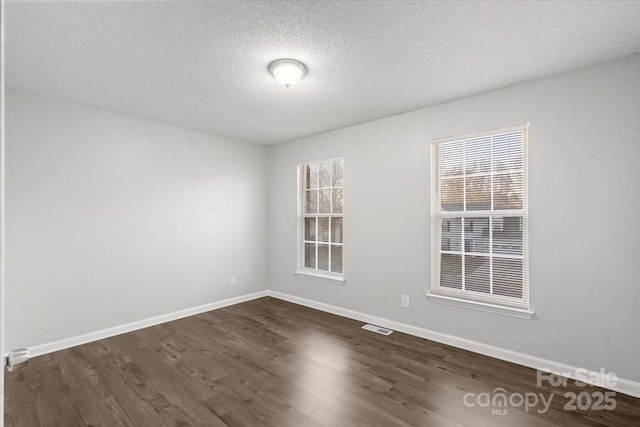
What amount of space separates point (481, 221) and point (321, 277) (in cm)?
222

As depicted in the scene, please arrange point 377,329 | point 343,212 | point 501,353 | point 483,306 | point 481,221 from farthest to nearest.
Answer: point 343,212 → point 377,329 → point 481,221 → point 483,306 → point 501,353

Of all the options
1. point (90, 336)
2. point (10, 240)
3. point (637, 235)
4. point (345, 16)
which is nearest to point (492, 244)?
point (637, 235)

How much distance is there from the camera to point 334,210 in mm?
4434

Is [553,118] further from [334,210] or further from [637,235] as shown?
[334,210]

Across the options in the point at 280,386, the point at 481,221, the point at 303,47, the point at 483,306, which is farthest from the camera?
the point at 481,221

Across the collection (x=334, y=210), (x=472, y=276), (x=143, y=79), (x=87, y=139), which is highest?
(x=143, y=79)

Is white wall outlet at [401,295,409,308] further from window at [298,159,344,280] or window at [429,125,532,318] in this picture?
window at [298,159,344,280]

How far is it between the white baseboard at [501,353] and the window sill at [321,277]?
354 mm

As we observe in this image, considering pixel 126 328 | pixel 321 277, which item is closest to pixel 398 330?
pixel 321 277

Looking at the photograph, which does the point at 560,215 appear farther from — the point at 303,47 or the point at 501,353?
the point at 303,47

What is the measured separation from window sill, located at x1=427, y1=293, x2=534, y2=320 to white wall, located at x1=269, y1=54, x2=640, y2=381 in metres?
0.05

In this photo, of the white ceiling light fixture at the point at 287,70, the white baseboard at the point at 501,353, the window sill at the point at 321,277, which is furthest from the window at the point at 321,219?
the white ceiling light fixture at the point at 287,70

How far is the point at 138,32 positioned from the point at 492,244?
3.42m

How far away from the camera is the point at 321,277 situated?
441cm
